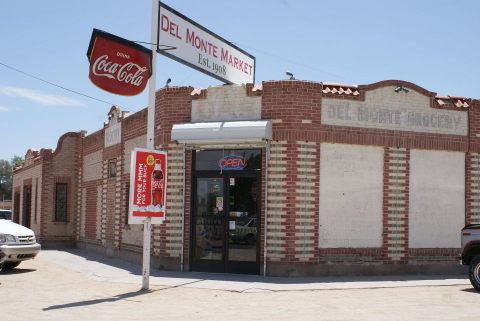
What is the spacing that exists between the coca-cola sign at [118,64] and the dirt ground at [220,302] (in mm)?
4105

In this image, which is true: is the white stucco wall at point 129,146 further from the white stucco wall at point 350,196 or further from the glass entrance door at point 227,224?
the white stucco wall at point 350,196

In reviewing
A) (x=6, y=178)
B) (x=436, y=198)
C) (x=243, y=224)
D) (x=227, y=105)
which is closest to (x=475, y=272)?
(x=436, y=198)

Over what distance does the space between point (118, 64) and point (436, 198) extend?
9.05m

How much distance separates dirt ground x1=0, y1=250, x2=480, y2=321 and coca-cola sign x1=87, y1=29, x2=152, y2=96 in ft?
13.5

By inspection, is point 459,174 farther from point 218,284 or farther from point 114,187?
point 114,187

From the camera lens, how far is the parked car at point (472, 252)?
12422 mm

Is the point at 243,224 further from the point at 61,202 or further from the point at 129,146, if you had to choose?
the point at 61,202

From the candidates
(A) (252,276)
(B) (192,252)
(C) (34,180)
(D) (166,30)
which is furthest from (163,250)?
(C) (34,180)

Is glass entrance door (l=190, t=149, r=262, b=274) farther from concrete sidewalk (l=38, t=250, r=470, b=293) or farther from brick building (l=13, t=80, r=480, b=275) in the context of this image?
concrete sidewalk (l=38, t=250, r=470, b=293)

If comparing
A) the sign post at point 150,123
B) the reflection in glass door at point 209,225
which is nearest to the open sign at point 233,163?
the reflection in glass door at point 209,225

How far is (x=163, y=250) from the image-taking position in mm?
15047

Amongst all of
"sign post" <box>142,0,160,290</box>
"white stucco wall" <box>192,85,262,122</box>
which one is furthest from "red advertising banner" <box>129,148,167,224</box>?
"white stucco wall" <box>192,85,262,122</box>

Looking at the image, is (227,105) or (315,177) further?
(227,105)

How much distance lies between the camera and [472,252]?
12750mm
